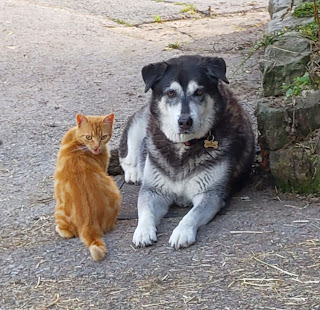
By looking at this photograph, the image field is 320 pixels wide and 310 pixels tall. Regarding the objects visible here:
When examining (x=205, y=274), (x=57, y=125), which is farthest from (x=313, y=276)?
(x=57, y=125)

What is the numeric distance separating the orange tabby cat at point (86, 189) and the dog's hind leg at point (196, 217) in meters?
0.50

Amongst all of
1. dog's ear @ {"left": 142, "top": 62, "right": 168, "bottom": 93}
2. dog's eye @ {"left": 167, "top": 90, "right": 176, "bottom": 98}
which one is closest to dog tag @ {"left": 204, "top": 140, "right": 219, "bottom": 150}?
dog's eye @ {"left": 167, "top": 90, "right": 176, "bottom": 98}

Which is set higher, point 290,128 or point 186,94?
point 186,94

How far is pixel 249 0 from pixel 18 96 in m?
6.70

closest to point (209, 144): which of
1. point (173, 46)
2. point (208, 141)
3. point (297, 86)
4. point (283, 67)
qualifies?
point (208, 141)

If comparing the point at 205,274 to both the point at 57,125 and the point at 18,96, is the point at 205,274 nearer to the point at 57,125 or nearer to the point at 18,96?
the point at 57,125

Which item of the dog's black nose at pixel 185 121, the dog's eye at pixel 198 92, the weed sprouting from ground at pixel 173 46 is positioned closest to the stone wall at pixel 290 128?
the dog's eye at pixel 198 92

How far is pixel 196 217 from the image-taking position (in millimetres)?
4980

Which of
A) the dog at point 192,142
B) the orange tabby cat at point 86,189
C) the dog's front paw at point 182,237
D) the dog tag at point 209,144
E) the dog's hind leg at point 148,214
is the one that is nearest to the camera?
the dog's front paw at point 182,237

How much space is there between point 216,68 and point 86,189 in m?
1.36

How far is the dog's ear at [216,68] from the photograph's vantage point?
17.3 feet

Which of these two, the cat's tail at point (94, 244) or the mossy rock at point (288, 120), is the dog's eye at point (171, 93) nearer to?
the mossy rock at point (288, 120)

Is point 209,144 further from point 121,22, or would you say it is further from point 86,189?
Result: point 121,22

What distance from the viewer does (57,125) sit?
7.59 meters
